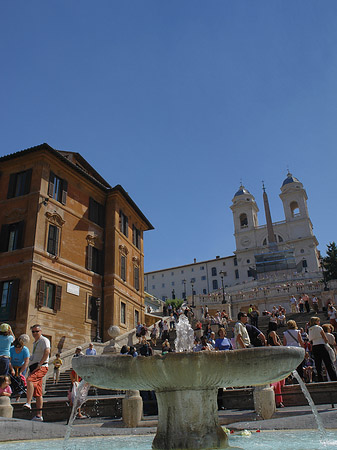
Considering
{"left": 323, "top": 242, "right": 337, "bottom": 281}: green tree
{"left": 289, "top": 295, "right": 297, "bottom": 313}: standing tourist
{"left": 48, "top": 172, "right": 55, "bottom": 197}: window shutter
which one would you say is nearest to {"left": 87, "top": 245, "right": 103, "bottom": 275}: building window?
{"left": 48, "top": 172, "right": 55, "bottom": 197}: window shutter

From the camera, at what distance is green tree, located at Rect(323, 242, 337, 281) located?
5940cm

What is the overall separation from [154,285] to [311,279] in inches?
1700

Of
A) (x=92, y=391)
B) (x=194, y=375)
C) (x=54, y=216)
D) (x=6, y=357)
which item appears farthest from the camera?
(x=54, y=216)

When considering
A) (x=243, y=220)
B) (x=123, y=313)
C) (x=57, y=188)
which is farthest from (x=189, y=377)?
(x=243, y=220)

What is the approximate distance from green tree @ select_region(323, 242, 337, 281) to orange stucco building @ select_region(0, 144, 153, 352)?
133 feet

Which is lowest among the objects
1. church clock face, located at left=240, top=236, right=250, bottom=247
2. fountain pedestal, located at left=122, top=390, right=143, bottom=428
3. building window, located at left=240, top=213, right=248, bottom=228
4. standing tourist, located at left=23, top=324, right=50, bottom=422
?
fountain pedestal, located at left=122, top=390, right=143, bottom=428

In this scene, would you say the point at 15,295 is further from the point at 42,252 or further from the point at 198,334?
the point at 198,334

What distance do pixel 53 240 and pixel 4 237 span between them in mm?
2648

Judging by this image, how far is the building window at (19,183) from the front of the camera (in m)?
22.9

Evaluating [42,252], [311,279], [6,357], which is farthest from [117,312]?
[311,279]

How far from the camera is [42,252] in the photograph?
2102cm

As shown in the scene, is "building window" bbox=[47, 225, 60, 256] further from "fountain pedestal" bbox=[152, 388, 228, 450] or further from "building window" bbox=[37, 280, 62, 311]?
"fountain pedestal" bbox=[152, 388, 228, 450]

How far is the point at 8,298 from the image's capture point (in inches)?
789

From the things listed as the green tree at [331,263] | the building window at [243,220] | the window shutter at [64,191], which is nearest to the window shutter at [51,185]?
the window shutter at [64,191]
